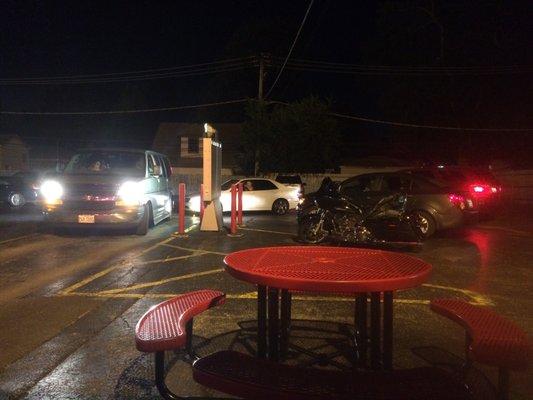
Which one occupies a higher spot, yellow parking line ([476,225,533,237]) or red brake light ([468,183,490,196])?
red brake light ([468,183,490,196])

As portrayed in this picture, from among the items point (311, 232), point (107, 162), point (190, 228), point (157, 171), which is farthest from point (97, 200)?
point (311, 232)

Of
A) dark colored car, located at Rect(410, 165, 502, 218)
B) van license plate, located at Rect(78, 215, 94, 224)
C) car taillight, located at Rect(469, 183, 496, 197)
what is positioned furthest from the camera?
car taillight, located at Rect(469, 183, 496, 197)

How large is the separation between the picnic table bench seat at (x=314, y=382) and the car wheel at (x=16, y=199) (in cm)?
2154

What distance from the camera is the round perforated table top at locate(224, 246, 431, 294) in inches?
143

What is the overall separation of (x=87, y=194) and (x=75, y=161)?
198 centimetres

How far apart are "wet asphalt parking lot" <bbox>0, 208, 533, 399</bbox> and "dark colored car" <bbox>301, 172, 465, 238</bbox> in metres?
0.43

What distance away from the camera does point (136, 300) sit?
6914mm

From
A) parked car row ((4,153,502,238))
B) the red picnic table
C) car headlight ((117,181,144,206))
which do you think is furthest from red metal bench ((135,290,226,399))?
car headlight ((117,181,144,206))

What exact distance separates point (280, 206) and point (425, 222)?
888cm

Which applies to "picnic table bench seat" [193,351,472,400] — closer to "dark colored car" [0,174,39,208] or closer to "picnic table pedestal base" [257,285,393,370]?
"picnic table pedestal base" [257,285,393,370]

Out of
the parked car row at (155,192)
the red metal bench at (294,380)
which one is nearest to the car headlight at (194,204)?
the parked car row at (155,192)

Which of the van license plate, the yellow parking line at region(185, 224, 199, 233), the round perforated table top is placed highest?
the round perforated table top

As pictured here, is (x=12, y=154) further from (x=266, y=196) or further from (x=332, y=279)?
(x=332, y=279)

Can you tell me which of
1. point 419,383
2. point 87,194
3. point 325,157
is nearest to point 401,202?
point 87,194
